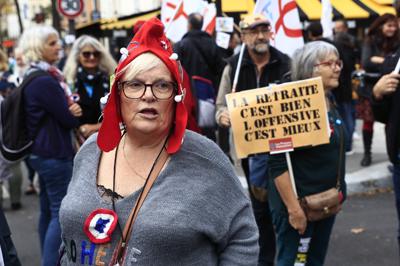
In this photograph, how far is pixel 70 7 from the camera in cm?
1113

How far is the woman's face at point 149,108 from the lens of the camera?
2.14 meters

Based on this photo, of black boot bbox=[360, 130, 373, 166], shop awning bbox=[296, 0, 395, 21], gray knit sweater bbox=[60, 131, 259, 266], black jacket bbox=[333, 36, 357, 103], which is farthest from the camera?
shop awning bbox=[296, 0, 395, 21]

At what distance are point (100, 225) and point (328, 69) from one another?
1.95m

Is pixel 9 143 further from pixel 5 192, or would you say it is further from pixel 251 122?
pixel 5 192

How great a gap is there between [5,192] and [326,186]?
5.89 meters

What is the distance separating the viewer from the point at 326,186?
11.6ft

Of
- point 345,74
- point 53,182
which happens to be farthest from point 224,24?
point 53,182

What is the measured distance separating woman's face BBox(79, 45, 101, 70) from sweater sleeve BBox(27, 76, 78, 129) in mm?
900

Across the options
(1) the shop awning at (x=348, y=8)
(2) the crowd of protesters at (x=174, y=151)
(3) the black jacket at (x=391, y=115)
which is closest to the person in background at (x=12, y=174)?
(2) the crowd of protesters at (x=174, y=151)

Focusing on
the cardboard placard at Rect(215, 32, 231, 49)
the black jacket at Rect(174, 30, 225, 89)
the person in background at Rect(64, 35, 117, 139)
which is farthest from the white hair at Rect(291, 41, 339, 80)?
the cardboard placard at Rect(215, 32, 231, 49)

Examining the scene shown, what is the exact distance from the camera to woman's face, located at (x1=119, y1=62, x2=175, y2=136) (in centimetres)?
214

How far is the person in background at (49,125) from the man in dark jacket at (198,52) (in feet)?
8.45

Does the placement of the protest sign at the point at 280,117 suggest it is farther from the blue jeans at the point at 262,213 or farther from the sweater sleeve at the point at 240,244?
the sweater sleeve at the point at 240,244

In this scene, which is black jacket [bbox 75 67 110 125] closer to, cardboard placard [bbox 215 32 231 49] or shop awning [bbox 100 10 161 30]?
cardboard placard [bbox 215 32 231 49]
